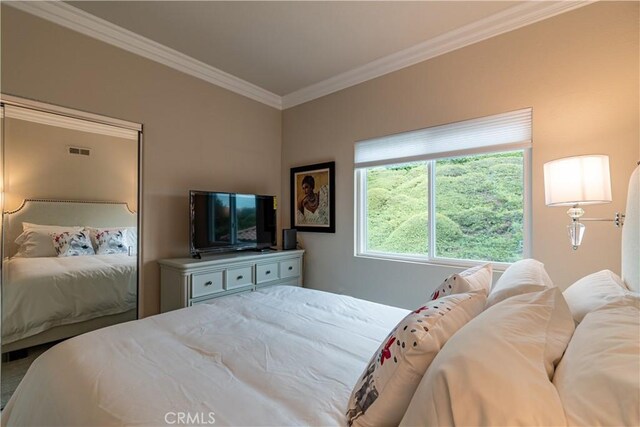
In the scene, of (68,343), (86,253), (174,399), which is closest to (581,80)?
(174,399)

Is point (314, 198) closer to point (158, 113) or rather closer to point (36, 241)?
point (158, 113)

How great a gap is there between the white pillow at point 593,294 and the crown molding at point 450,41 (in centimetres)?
189

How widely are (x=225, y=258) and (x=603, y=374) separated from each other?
2.68 m

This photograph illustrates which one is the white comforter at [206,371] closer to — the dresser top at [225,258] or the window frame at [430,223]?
the dresser top at [225,258]

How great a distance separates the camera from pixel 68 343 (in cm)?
129

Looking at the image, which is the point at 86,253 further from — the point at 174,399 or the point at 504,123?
the point at 504,123

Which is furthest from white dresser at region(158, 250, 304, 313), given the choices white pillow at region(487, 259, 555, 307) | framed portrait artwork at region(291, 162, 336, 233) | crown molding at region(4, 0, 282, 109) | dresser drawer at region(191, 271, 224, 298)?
white pillow at region(487, 259, 555, 307)

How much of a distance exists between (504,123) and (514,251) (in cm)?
101

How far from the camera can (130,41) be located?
250 centimetres

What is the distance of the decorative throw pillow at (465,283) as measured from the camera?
133cm

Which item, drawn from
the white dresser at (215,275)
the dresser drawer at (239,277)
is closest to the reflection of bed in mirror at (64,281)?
the white dresser at (215,275)

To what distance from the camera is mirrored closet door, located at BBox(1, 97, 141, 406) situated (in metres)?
2.06

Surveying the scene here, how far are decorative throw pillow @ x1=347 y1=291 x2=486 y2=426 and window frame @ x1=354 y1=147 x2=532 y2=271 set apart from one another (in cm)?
176

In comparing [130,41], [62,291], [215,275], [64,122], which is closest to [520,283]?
[215,275]
